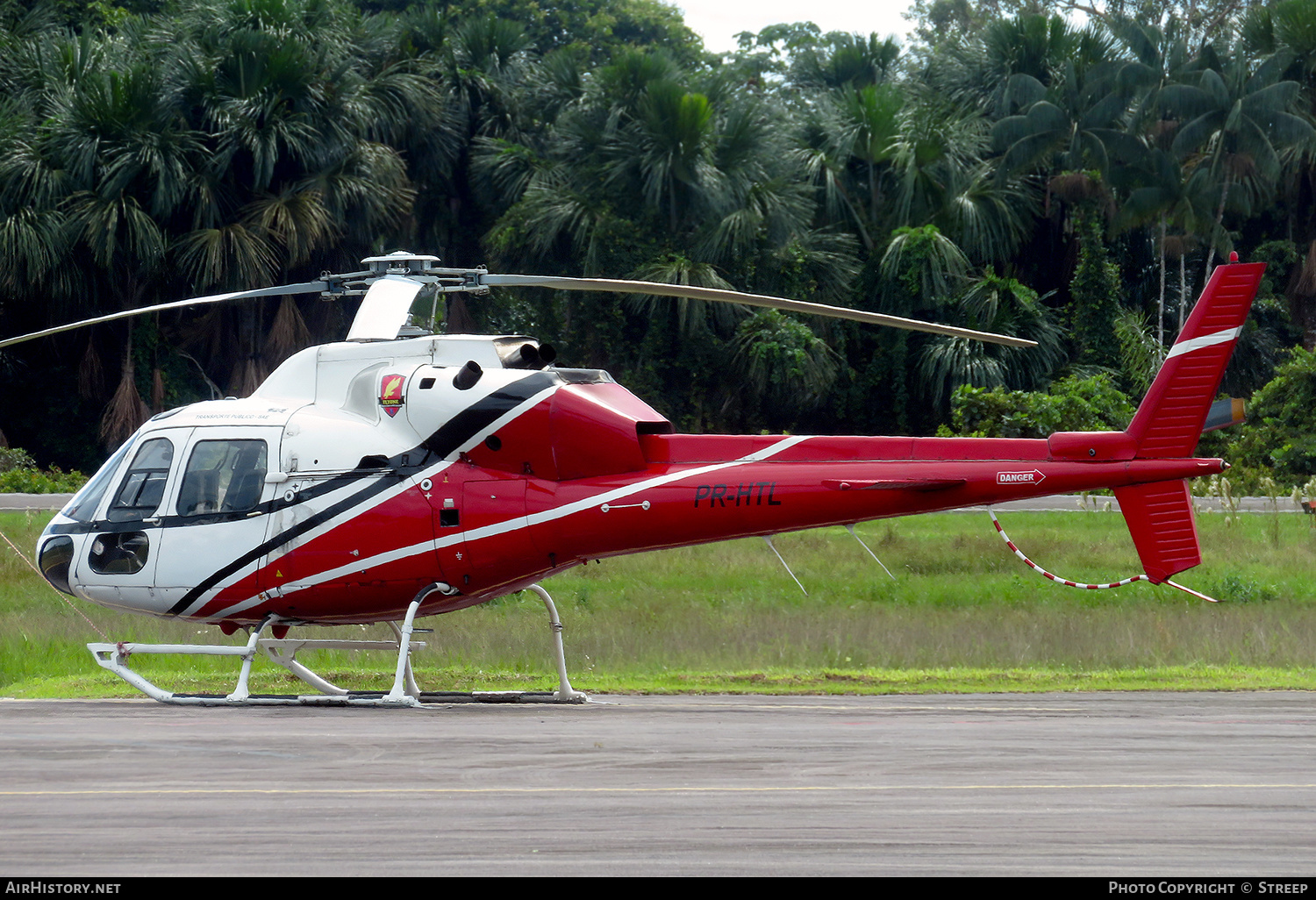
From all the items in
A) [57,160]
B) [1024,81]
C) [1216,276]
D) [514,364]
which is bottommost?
[514,364]

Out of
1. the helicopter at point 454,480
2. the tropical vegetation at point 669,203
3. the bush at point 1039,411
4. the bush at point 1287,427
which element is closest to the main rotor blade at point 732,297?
the helicopter at point 454,480

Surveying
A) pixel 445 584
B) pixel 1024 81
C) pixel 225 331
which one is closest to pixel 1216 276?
pixel 445 584

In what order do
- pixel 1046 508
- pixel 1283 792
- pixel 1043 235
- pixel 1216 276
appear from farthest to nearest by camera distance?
pixel 1043 235
pixel 1046 508
pixel 1216 276
pixel 1283 792

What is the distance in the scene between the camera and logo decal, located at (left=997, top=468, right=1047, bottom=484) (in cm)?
988

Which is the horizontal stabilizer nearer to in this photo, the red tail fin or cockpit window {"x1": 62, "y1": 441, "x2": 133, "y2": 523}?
the red tail fin

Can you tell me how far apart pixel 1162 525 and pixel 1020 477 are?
1.06 m

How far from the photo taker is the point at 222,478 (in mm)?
10969

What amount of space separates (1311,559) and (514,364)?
13023 mm

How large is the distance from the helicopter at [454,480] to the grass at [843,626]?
5.29 feet

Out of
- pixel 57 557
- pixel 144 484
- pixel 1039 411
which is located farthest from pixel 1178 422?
pixel 1039 411

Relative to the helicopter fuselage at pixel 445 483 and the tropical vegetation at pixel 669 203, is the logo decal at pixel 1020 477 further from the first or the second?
the tropical vegetation at pixel 669 203

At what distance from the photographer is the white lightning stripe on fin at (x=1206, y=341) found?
9594 millimetres

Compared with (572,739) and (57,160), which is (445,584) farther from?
(57,160)

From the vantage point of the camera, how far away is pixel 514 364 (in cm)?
1080
